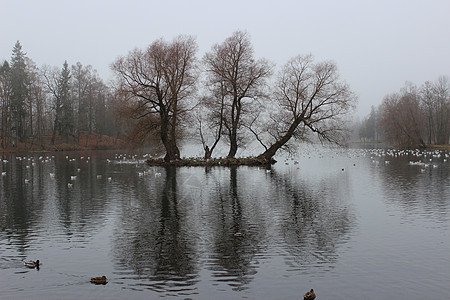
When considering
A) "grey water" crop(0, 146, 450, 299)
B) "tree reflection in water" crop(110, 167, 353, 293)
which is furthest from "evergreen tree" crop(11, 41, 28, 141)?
"tree reflection in water" crop(110, 167, 353, 293)

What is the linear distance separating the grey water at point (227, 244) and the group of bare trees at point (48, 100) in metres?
47.7

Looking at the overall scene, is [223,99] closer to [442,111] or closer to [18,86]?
[18,86]

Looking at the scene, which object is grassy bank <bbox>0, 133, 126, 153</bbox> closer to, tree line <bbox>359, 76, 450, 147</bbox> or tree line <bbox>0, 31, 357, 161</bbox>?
tree line <bbox>0, 31, 357, 161</bbox>

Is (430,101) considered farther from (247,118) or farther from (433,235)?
(433,235)

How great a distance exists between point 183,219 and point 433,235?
866 centimetres

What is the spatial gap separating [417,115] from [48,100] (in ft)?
270

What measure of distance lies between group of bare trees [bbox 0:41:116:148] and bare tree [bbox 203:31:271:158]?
2693cm

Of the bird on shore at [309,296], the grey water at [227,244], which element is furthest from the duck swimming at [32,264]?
the bird on shore at [309,296]

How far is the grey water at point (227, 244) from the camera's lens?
8070 millimetres

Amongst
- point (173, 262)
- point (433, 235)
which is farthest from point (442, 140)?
point (173, 262)

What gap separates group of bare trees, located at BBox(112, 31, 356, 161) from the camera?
123ft

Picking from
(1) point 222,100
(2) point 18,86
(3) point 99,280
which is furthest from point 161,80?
(2) point 18,86

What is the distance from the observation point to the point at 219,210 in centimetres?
1591

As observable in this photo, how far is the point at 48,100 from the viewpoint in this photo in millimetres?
83312
